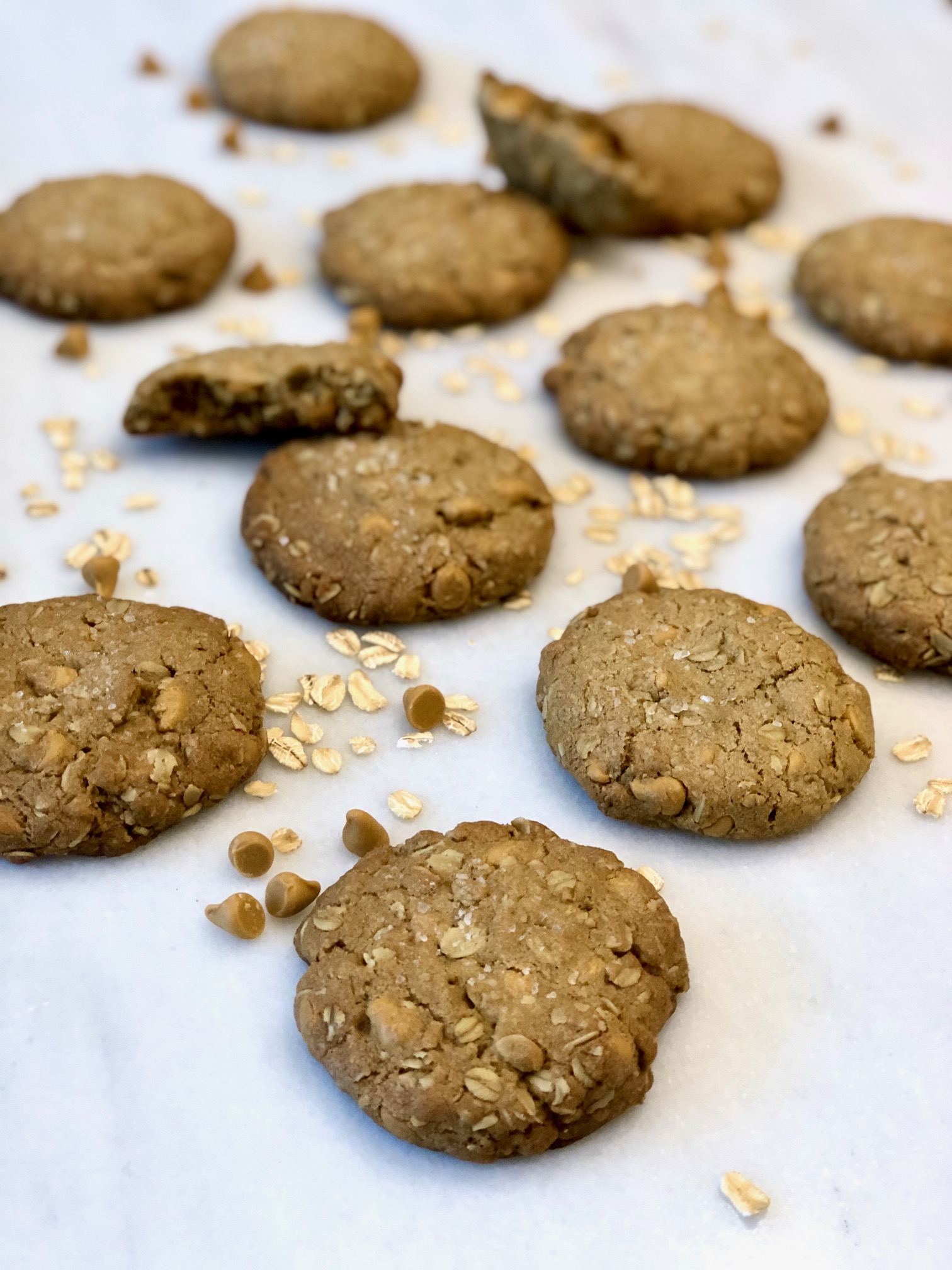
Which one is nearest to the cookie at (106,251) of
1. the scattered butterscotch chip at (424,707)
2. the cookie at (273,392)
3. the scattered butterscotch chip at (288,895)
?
the cookie at (273,392)

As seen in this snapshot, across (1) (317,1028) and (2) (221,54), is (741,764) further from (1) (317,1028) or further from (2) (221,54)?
(2) (221,54)

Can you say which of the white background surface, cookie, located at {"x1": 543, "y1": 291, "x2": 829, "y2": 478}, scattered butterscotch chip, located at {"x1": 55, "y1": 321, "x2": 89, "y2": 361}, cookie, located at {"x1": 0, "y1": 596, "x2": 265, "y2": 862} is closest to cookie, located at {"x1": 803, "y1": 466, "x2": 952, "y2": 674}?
the white background surface

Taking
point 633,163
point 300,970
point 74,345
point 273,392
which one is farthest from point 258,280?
point 300,970

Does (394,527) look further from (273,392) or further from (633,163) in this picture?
(633,163)

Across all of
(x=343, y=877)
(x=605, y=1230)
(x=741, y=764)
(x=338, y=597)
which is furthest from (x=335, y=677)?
(x=605, y=1230)

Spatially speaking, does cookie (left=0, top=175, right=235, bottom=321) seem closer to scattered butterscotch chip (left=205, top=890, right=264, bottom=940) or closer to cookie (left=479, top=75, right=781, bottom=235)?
cookie (left=479, top=75, right=781, bottom=235)

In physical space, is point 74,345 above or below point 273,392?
below
